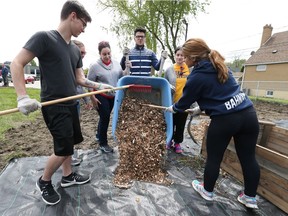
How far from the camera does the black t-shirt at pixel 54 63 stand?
1436 millimetres

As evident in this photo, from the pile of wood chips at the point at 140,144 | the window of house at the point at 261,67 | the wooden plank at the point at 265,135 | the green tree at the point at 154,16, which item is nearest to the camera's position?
the pile of wood chips at the point at 140,144

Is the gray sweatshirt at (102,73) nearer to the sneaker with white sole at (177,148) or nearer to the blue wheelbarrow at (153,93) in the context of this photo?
the blue wheelbarrow at (153,93)

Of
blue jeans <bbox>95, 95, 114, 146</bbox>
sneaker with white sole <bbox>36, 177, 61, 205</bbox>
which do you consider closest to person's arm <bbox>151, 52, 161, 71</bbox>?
blue jeans <bbox>95, 95, 114, 146</bbox>

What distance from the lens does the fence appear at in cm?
1509

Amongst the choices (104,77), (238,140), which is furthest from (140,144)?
(238,140)

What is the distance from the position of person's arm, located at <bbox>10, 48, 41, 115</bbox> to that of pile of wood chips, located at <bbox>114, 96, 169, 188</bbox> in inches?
44.4

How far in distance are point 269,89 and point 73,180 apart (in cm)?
1826

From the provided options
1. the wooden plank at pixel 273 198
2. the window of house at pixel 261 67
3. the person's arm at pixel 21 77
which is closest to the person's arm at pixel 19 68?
the person's arm at pixel 21 77

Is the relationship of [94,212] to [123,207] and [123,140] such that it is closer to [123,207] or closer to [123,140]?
[123,207]

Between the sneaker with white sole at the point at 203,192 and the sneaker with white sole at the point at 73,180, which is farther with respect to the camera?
the sneaker with white sole at the point at 73,180

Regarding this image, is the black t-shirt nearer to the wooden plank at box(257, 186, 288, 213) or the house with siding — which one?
the wooden plank at box(257, 186, 288, 213)

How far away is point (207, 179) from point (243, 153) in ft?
1.27

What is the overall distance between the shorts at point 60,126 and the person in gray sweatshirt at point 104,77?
85 cm

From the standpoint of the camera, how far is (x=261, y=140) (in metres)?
2.30
